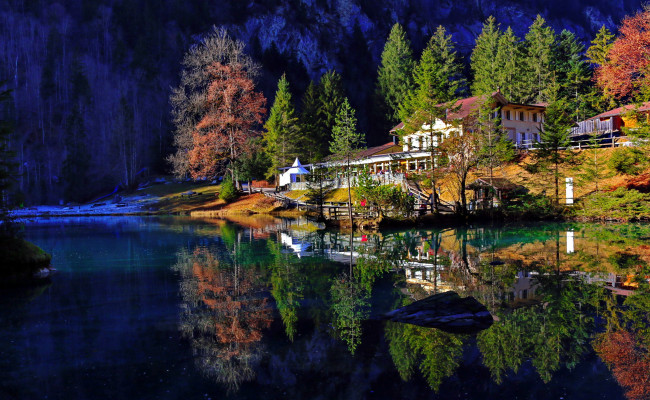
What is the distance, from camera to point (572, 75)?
6869 cm

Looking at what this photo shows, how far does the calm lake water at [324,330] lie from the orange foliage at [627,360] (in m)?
0.04

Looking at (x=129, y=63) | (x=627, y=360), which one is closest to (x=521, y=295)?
(x=627, y=360)

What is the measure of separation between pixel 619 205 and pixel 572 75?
41.2 metres

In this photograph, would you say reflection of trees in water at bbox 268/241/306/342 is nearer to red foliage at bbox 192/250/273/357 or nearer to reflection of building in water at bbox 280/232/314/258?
red foliage at bbox 192/250/273/357

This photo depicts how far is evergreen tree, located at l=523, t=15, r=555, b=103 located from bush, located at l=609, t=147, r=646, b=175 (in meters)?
32.2

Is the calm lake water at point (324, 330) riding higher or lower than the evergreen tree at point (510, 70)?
lower

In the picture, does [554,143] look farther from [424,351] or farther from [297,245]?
[424,351]

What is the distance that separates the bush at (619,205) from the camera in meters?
33.8

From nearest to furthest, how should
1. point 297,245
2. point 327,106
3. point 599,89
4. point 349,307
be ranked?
point 349,307, point 297,245, point 599,89, point 327,106

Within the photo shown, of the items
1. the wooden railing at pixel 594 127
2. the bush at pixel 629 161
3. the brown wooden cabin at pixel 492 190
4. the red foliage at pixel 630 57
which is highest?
the red foliage at pixel 630 57

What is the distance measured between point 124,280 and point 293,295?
22.7ft

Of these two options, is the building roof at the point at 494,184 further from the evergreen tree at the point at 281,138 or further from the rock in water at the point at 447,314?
the rock in water at the point at 447,314

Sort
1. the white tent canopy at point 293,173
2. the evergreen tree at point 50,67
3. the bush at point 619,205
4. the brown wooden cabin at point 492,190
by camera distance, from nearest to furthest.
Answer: the bush at point 619,205 → the brown wooden cabin at point 492,190 → the white tent canopy at point 293,173 → the evergreen tree at point 50,67

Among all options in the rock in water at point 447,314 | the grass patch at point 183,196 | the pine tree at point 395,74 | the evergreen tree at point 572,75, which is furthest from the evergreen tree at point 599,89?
the rock in water at point 447,314
